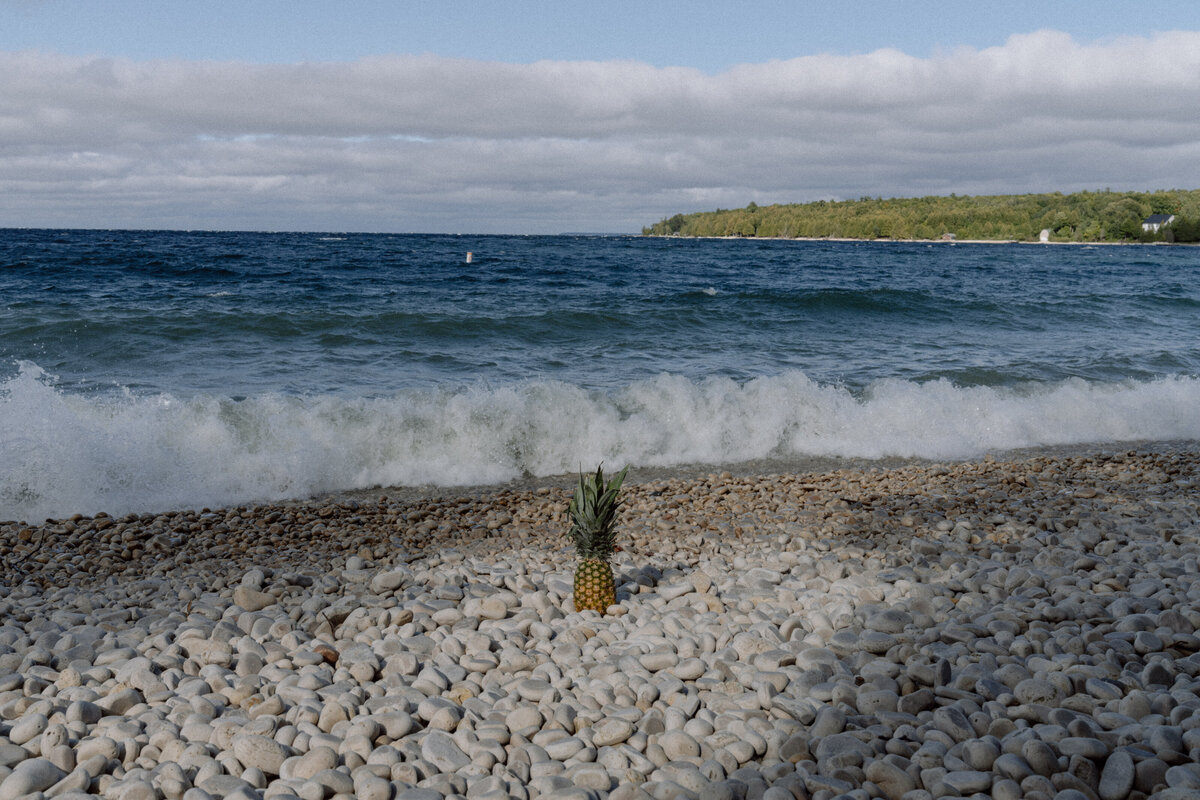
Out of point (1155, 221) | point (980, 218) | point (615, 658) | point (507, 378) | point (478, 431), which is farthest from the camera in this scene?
point (980, 218)

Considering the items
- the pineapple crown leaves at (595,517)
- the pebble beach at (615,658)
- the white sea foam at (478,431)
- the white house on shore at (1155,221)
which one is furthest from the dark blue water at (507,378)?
the white house on shore at (1155,221)

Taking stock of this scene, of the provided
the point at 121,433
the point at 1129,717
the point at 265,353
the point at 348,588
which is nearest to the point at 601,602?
the point at 348,588

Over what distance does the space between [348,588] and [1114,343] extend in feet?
54.5

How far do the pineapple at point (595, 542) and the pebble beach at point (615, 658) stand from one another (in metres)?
0.10

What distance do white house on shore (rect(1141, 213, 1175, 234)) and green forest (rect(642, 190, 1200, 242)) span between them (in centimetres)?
76

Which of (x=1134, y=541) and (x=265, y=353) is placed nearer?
(x=1134, y=541)

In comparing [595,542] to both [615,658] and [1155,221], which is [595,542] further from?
[1155,221]

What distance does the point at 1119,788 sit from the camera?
95.3 inches

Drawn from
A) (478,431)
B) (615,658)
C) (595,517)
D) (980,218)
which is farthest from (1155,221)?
(615,658)

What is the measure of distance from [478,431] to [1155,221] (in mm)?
113506

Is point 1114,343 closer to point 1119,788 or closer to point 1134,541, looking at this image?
point 1134,541

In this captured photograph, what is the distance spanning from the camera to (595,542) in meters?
4.10

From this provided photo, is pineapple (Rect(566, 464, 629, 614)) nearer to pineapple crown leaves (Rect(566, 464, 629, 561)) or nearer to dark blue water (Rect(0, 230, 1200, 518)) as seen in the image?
pineapple crown leaves (Rect(566, 464, 629, 561))

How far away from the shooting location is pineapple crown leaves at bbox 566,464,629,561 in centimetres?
408
